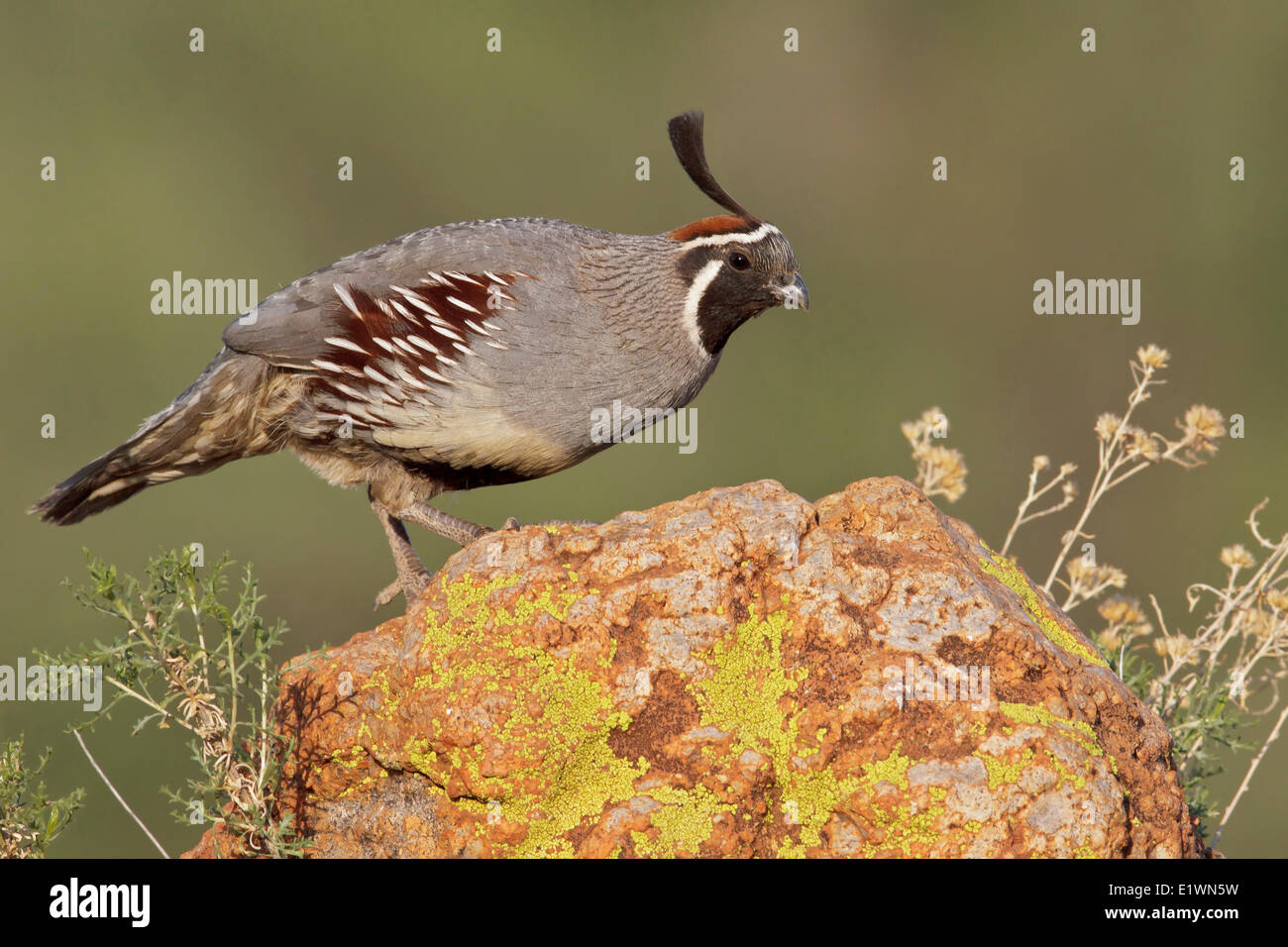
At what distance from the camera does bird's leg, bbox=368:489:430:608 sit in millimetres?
7359

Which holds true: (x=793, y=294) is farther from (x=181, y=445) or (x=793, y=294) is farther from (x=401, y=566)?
(x=181, y=445)

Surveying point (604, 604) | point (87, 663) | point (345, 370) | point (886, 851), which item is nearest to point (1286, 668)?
point (886, 851)

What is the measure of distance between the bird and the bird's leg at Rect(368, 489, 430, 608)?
0.04 ft

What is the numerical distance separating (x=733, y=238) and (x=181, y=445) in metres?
3.06

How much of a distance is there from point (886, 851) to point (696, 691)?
2.71 ft

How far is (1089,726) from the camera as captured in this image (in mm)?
5270

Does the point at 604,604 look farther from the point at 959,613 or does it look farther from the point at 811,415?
the point at 811,415

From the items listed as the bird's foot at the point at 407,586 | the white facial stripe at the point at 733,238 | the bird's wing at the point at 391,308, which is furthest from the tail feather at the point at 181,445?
the white facial stripe at the point at 733,238

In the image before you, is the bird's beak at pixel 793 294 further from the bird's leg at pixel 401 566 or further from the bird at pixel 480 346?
the bird's leg at pixel 401 566

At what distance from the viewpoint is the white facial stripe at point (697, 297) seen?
7.45m

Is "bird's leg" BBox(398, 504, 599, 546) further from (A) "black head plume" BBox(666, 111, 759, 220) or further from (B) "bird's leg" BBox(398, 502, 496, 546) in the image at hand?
(A) "black head plume" BBox(666, 111, 759, 220)

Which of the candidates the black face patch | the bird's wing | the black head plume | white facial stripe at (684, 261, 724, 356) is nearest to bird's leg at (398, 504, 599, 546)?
the bird's wing

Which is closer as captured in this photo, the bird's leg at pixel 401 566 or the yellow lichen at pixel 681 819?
the yellow lichen at pixel 681 819

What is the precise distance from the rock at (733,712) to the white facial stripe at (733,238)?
2.01m
